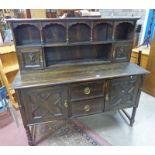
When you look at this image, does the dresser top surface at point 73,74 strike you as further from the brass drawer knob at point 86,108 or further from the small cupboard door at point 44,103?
the brass drawer knob at point 86,108

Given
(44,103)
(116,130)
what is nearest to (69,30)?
(44,103)

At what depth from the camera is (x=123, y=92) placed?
1608mm

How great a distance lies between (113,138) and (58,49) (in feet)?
4.19

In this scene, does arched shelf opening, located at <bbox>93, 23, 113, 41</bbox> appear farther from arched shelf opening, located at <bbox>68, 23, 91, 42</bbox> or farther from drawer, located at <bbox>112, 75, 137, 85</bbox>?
drawer, located at <bbox>112, 75, 137, 85</bbox>

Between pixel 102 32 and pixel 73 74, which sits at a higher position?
pixel 102 32

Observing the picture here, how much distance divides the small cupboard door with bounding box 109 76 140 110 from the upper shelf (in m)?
0.49

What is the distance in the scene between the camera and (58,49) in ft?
5.50

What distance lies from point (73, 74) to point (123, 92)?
61 cm

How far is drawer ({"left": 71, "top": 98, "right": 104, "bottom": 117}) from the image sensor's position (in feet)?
4.99

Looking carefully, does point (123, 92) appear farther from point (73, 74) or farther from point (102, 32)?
point (102, 32)

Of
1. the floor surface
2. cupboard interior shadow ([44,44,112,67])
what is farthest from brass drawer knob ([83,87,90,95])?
→ the floor surface

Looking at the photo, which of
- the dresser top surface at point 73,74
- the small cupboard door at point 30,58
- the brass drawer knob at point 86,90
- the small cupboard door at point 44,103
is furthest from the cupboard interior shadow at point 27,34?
the brass drawer knob at point 86,90
